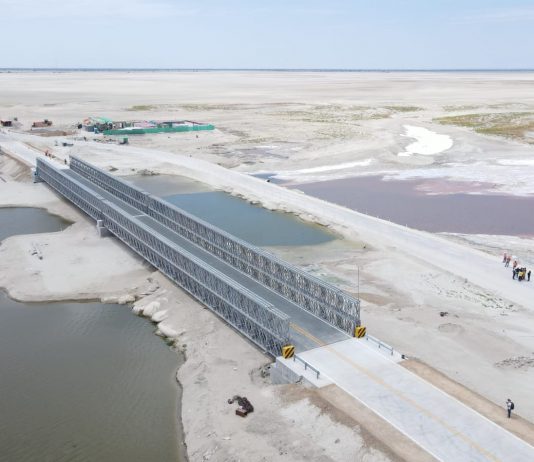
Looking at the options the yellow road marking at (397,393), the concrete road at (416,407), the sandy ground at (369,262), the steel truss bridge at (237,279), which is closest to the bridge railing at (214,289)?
the steel truss bridge at (237,279)

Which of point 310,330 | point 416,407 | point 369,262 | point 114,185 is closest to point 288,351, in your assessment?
point 310,330

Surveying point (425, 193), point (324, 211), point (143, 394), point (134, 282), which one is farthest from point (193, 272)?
point (425, 193)

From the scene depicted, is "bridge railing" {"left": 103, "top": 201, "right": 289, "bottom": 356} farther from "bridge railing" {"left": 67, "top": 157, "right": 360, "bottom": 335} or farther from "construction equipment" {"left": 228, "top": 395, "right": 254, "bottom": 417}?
"bridge railing" {"left": 67, "top": 157, "right": 360, "bottom": 335}

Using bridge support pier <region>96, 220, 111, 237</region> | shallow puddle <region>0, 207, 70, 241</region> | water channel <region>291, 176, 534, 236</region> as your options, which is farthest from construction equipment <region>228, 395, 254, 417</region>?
shallow puddle <region>0, 207, 70, 241</region>

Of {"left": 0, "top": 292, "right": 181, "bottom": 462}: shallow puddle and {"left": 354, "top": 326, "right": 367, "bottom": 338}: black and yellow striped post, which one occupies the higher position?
{"left": 354, "top": 326, "right": 367, "bottom": 338}: black and yellow striped post

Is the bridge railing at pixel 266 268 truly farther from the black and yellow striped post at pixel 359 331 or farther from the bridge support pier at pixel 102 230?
the bridge support pier at pixel 102 230

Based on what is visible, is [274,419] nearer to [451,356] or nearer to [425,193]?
[451,356]
